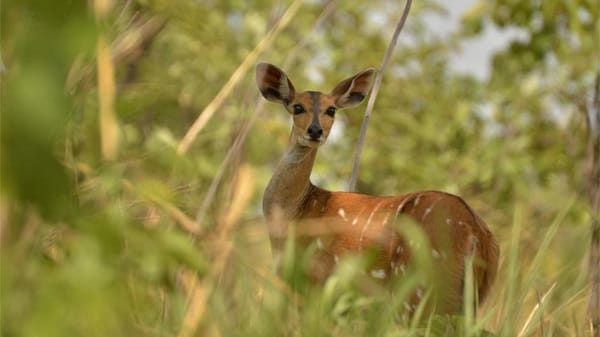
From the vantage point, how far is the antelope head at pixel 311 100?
5.07 m

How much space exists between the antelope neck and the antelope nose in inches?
7.5

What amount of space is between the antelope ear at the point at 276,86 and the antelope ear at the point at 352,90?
23 centimetres

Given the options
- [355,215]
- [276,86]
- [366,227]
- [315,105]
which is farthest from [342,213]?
[276,86]

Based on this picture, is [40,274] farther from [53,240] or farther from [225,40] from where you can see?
[225,40]

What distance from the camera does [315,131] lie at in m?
5.03

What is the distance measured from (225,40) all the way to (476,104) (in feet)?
8.10

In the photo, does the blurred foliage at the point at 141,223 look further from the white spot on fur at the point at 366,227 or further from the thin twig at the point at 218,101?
the white spot on fur at the point at 366,227

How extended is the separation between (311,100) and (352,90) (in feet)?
0.66

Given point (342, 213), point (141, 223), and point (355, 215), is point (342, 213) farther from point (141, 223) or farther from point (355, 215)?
point (141, 223)

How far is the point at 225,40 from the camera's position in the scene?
9.35 meters

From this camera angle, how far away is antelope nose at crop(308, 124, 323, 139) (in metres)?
5.03

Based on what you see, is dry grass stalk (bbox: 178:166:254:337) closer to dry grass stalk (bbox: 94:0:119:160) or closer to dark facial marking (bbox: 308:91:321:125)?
dry grass stalk (bbox: 94:0:119:160)

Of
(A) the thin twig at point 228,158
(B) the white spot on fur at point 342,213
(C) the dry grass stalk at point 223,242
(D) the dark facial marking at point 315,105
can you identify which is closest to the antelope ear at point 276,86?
(D) the dark facial marking at point 315,105

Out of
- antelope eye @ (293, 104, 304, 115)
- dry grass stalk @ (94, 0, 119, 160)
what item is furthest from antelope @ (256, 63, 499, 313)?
dry grass stalk @ (94, 0, 119, 160)
